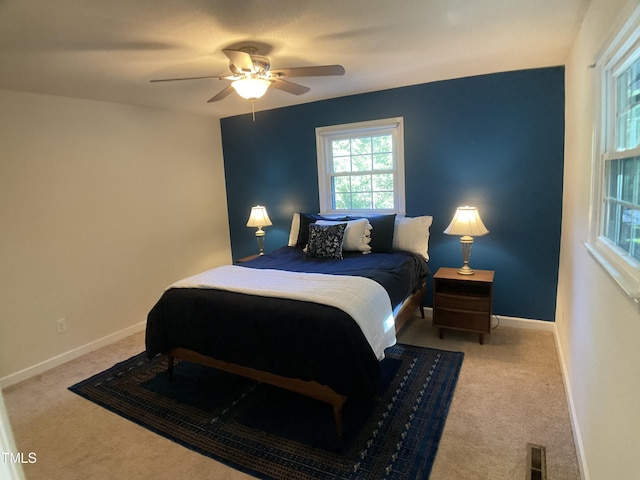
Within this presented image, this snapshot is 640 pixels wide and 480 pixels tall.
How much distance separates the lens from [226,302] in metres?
2.43

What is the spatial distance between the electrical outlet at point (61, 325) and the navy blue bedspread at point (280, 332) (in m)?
1.13

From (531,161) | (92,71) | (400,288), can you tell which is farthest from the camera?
(531,161)

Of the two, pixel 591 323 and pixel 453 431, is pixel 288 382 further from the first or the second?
pixel 591 323

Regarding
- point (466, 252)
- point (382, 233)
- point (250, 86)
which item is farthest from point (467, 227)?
point (250, 86)

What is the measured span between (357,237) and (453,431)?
1829 mm

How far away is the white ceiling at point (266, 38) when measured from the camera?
71.6 inches

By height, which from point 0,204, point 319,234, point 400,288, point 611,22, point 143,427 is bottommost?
point 143,427

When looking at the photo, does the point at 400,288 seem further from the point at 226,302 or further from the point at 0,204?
the point at 0,204

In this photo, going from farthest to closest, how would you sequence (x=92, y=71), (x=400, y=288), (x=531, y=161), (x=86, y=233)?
(x=86, y=233), (x=531, y=161), (x=400, y=288), (x=92, y=71)

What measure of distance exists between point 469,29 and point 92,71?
8.35 ft

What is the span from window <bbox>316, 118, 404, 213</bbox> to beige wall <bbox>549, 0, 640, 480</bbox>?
1496 mm

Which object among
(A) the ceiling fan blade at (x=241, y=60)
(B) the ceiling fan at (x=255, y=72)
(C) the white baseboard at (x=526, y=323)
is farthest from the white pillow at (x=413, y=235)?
(A) the ceiling fan blade at (x=241, y=60)

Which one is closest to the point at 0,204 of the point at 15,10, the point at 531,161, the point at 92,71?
the point at 92,71

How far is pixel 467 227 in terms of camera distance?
317cm
